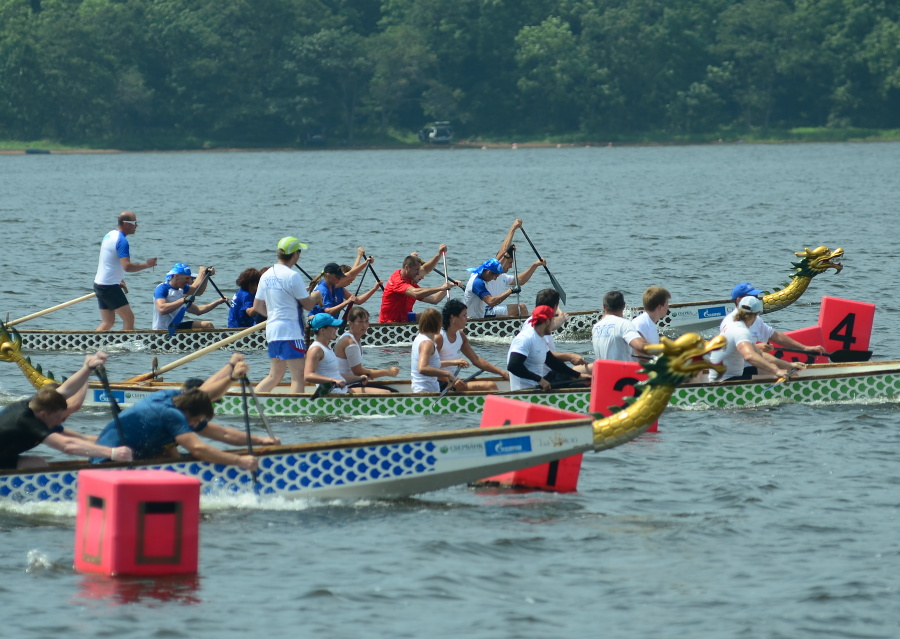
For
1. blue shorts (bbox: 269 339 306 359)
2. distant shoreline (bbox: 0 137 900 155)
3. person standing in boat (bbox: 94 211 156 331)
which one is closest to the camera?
blue shorts (bbox: 269 339 306 359)

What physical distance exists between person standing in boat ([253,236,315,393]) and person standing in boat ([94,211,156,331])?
5.11 metres

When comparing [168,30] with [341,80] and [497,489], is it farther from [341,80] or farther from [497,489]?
[497,489]

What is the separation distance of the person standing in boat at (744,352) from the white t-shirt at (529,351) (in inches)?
78.6

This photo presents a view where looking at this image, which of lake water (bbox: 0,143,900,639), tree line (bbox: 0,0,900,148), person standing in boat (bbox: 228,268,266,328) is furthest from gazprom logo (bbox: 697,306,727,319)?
tree line (bbox: 0,0,900,148)

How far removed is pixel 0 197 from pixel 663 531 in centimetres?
6609

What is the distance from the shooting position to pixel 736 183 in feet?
261

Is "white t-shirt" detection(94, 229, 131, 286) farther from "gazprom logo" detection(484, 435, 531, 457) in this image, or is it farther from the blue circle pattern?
"gazprom logo" detection(484, 435, 531, 457)

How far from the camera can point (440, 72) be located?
134750 mm

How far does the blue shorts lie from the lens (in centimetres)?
1684

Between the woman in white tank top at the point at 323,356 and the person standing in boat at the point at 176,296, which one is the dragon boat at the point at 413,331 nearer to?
the person standing in boat at the point at 176,296

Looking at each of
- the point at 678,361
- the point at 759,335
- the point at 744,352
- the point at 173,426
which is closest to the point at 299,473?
the point at 173,426

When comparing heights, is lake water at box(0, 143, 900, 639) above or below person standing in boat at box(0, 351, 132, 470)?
below

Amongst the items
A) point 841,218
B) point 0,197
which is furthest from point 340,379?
point 0,197

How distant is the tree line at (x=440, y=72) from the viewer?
414 feet
